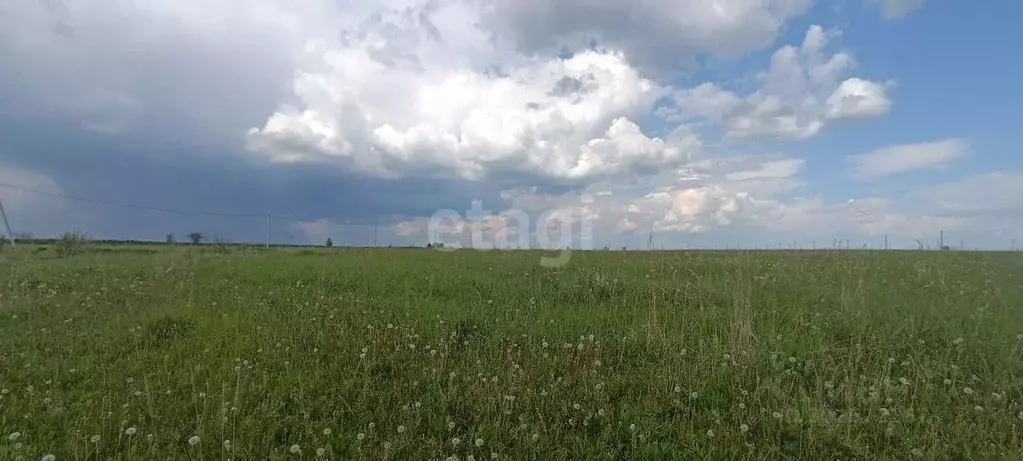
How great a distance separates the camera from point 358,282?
37.7 feet

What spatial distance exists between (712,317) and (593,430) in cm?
353

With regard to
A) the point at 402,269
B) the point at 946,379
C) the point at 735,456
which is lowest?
the point at 735,456

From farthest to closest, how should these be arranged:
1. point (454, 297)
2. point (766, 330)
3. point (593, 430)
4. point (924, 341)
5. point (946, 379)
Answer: point (454, 297) < point (766, 330) < point (924, 341) < point (946, 379) < point (593, 430)

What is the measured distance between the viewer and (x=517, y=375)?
5.68 m

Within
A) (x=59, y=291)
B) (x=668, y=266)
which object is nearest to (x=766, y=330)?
(x=668, y=266)

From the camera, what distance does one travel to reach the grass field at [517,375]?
14.7 feet

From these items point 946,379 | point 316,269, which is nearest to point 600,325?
point 946,379

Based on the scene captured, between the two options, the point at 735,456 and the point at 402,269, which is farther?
the point at 402,269

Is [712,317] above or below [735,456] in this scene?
above

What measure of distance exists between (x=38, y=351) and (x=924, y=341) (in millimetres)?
10909

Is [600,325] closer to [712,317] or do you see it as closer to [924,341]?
[712,317]

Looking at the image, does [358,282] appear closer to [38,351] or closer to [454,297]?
[454,297]

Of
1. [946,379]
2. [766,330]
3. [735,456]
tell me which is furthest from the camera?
[766,330]

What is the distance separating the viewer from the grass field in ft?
14.7
